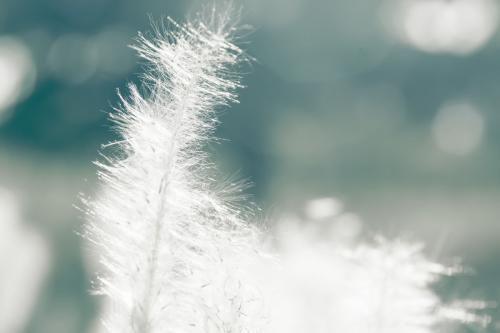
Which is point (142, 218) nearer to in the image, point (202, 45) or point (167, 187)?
point (167, 187)

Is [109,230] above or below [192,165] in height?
below

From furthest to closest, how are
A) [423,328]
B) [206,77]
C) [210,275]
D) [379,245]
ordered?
[379,245] → [423,328] → [206,77] → [210,275]

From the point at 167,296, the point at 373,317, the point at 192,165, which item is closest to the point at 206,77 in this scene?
the point at 192,165

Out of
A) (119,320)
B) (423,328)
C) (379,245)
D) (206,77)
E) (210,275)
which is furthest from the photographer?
(379,245)

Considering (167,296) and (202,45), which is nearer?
(167,296)

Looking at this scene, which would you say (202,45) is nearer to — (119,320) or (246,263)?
(246,263)

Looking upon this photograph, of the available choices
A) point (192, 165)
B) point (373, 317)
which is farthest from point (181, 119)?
point (373, 317)

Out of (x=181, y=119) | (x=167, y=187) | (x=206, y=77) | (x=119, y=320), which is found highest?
(x=206, y=77)

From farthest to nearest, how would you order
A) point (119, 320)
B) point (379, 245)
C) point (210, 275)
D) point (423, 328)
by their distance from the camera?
point (379, 245) < point (423, 328) < point (210, 275) < point (119, 320)

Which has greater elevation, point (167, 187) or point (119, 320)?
point (167, 187)
